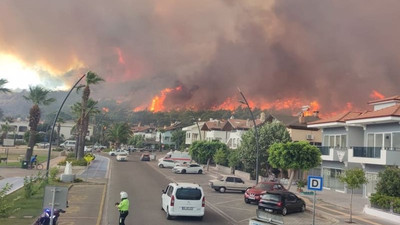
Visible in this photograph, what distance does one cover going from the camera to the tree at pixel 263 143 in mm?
47438

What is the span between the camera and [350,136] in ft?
126

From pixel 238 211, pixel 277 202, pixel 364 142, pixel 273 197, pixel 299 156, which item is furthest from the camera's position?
pixel 364 142

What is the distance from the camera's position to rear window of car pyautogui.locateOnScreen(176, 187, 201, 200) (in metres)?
18.8

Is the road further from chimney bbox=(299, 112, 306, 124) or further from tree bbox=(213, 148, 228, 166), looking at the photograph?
chimney bbox=(299, 112, 306, 124)

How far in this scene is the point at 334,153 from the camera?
39594 millimetres

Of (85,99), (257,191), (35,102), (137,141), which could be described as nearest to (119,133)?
(137,141)

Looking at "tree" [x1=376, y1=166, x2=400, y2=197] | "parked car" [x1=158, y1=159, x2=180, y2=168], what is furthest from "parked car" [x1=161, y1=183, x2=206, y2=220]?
"parked car" [x1=158, y1=159, x2=180, y2=168]

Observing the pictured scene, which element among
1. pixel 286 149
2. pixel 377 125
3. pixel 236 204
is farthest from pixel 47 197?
pixel 377 125

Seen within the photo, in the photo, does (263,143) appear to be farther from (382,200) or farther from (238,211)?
(238,211)

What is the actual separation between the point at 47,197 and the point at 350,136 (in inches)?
1339

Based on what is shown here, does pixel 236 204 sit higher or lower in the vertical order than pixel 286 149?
lower

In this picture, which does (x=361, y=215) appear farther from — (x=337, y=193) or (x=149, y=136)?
(x=149, y=136)

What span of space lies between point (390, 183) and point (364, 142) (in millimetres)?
11685

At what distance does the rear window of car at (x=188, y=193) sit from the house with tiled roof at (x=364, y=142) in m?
18.4
